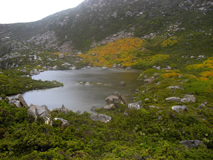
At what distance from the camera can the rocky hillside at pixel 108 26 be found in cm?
9512

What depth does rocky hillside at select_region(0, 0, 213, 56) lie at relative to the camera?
312ft

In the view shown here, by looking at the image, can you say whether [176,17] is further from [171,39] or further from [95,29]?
[95,29]

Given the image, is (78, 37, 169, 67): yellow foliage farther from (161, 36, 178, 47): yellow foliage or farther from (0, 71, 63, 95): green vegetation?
(0, 71, 63, 95): green vegetation

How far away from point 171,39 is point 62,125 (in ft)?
281

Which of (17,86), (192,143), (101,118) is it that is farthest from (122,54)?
(192,143)

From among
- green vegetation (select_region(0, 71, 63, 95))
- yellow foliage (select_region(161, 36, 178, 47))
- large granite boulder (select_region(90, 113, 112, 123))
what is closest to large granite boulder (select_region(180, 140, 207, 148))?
large granite boulder (select_region(90, 113, 112, 123))

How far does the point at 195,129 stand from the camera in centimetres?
1738

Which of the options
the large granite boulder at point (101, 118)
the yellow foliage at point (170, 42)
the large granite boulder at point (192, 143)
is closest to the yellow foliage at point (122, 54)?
the yellow foliage at point (170, 42)

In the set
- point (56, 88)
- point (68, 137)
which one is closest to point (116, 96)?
point (68, 137)

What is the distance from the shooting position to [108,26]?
136m

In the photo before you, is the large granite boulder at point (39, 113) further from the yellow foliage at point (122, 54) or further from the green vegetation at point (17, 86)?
the yellow foliage at point (122, 54)

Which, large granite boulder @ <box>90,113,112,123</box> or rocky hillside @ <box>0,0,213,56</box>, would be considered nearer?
large granite boulder @ <box>90,113,112,123</box>

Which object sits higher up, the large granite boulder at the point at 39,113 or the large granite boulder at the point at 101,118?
the large granite boulder at the point at 39,113

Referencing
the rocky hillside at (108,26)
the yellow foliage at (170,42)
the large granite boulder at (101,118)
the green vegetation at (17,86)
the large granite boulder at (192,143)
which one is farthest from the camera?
the rocky hillside at (108,26)
